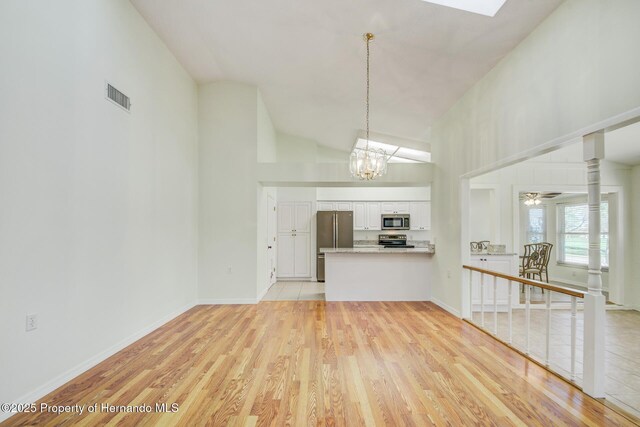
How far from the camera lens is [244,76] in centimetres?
521

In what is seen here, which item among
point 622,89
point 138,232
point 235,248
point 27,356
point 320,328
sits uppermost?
point 622,89

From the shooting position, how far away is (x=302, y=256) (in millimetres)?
8055

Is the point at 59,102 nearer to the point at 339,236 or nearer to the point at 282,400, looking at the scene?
the point at 282,400

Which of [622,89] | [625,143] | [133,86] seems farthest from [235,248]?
[625,143]

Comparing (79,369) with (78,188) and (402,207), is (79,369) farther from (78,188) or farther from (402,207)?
(402,207)

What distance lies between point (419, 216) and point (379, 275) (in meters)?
3.37


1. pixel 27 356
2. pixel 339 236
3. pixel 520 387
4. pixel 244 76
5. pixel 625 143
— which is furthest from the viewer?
pixel 339 236

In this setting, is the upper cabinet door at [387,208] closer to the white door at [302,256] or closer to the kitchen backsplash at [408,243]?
the kitchen backsplash at [408,243]

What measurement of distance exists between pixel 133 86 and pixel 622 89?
4.35 meters

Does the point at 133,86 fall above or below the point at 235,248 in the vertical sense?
above

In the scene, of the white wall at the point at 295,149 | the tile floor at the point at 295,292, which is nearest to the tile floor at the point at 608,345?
the tile floor at the point at 295,292

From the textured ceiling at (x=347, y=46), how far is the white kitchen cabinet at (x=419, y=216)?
10.1 ft

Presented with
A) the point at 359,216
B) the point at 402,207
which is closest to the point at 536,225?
the point at 402,207

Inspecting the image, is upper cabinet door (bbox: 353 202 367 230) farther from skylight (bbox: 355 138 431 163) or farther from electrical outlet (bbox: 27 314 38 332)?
electrical outlet (bbox: 27 314 38 332)
